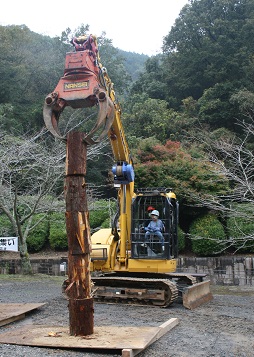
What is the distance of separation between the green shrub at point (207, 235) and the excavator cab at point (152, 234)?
5.46 metres

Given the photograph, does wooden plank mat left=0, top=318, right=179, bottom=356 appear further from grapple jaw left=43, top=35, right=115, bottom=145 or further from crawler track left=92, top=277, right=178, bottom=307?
crawler track left=92, top=277, right=178, bottom=307

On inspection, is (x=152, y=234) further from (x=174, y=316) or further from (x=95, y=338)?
(x=95, y=338)

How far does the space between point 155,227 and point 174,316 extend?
6.35 feet

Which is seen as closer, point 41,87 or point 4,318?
point 4,318

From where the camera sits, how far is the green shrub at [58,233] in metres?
17.2

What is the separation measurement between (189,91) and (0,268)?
17739 millimetres

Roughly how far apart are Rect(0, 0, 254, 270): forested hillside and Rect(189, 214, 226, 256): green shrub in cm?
33

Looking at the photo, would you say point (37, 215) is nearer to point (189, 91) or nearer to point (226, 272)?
point (226, 272)

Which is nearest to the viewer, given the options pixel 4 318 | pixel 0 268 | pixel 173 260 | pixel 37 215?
pixel 4 318

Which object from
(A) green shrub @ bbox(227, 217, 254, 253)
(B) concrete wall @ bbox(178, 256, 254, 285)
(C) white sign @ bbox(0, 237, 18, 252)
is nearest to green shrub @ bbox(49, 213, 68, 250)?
(C) white sign @ bbox(0, 237, 18, 252)

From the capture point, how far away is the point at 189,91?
2869 centimetres

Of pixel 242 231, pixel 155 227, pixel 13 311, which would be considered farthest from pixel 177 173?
pixel 13 311

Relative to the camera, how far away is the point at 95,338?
17.7 ft

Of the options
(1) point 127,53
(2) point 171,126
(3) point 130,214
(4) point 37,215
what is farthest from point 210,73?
(1) point 127,53
